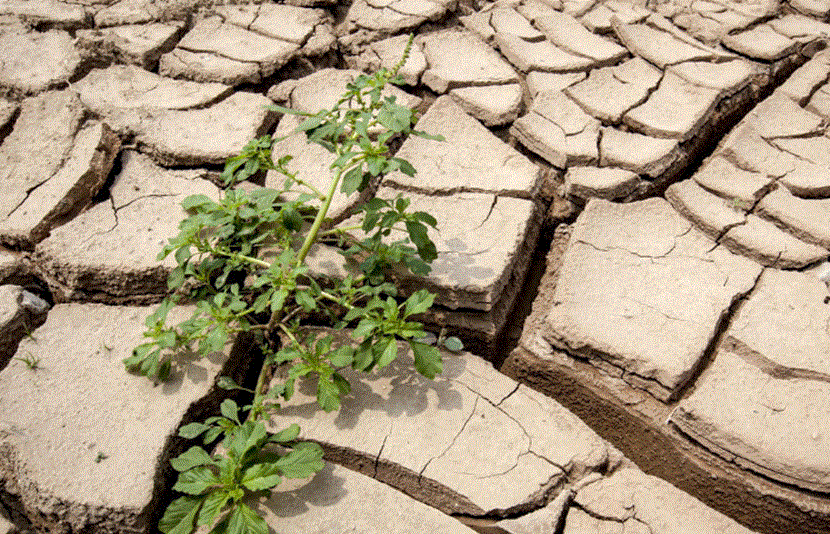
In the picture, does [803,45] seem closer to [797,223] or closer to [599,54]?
[599,54]

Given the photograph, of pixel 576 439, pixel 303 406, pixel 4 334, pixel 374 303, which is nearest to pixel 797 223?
pixel 576 439

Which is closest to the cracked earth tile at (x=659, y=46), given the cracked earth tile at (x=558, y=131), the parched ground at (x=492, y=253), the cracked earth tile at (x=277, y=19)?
the parched ground at (x=492, y=253)

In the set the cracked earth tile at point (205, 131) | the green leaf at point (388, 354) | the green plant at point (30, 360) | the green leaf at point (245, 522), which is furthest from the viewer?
the cracked earth tile at point (205, 131)

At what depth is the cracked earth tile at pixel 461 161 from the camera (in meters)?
2.38

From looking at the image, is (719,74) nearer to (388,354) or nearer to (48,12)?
(388,354)

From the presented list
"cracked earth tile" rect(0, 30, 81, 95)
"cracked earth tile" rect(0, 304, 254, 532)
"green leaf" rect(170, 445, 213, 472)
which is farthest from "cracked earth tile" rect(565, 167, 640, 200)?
"cracked earth tile" rect(0, 30, 81, 95)

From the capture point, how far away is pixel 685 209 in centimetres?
240

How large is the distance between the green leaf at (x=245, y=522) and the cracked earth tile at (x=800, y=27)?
127 inches

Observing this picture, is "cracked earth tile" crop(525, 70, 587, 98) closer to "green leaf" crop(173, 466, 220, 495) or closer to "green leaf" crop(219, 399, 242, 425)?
"green leaf" crop(219, 399, 242, 425)

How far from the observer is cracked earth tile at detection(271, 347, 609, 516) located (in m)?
1.70

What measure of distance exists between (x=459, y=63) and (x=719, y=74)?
3.81 feet

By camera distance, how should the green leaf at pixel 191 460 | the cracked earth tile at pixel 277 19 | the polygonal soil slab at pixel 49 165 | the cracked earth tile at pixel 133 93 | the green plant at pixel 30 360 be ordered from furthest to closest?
the cracked earth tile at pixel 277 19, the cracked earth tile at pixel 133 93, the polygonal soil slab at pixel 49 165, the green plant at pixel 30 360, the green leaf at pixel 191 460

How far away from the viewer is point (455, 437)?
5.83 feet

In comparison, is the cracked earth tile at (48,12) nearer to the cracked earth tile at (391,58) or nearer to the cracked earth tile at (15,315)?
the cracked earth tile at (391,58)
